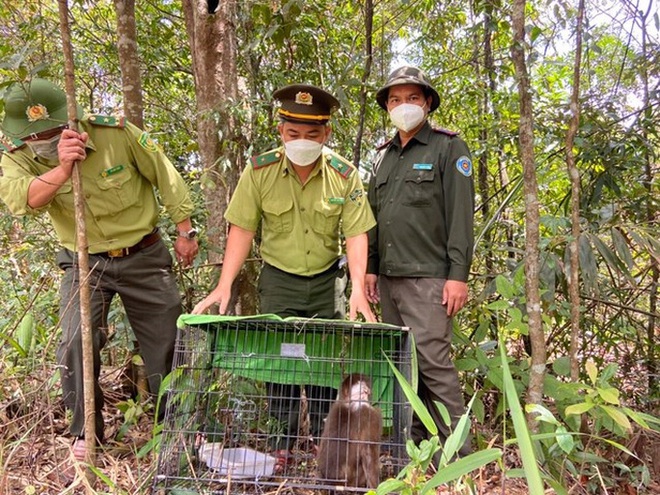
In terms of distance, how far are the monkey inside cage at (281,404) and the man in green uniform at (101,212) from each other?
1.72 feet

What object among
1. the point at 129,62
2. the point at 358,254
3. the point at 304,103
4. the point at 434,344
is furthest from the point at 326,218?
the point at 129,62

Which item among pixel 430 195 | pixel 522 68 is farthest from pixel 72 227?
pixel 522 68

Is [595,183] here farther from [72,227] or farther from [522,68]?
[72,227]

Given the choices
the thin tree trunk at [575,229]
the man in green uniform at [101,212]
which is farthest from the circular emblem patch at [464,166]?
the man in green uniform at [101,212]

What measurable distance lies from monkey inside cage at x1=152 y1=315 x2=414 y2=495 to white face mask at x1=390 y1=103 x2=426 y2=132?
1.11 metres

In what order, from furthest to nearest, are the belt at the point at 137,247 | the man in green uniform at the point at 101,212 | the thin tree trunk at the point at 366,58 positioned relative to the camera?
the thin tree trunk at the point at 366,58 → the belt at the point at 137,247 → the man in green uniform at the point at 101,212

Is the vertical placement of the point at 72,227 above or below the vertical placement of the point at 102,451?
above

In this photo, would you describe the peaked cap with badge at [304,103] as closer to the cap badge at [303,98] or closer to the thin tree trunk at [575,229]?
the cap badge at [303,98]

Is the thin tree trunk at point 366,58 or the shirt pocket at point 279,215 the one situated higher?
the thin tree trunk at point 366,58

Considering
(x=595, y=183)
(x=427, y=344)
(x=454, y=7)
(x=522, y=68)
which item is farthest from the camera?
(x=454, y=7)

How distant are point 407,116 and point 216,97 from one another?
1.22 m

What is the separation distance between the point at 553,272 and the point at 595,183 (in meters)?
0.98

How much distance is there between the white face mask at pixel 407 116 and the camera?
2.60 m

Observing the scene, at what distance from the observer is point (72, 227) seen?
2.63 metres
